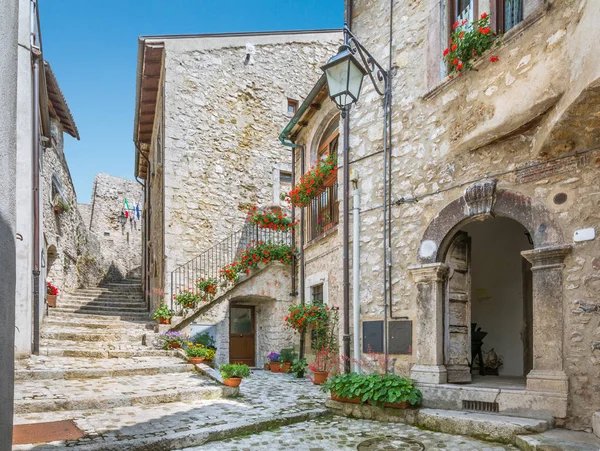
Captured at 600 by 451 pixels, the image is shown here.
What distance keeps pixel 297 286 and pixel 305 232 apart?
1.29 m

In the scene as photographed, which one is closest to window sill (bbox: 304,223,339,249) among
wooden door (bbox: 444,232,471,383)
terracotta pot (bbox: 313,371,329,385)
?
terracotta pot (bbox: 313,371,329,385)

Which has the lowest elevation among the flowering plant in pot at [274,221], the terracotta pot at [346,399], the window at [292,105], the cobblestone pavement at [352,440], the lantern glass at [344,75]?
the cobblestone pavement at [352,440]

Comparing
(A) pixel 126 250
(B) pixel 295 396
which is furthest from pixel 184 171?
(A) pixel 126 250

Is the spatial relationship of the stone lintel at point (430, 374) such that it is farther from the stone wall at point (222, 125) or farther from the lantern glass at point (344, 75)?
the stone wall at point (222, 125)

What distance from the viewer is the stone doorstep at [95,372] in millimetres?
6777

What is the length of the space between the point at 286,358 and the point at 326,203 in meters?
3.41

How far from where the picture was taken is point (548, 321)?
15.2 ft

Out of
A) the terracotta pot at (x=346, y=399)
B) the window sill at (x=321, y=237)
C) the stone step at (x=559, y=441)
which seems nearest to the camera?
the stone step at (x=559, y=441)

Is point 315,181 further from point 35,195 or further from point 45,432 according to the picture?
point 45,432

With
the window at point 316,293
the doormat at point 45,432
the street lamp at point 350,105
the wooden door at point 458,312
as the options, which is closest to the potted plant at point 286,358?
the window at point 316,293

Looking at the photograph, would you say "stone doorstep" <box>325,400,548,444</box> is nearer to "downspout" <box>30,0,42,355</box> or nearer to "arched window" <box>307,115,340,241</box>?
"arched window" <box>307,115,340,241</box>

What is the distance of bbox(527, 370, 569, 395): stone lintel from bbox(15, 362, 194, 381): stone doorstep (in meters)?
5.35

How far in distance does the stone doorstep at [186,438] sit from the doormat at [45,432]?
0.15m

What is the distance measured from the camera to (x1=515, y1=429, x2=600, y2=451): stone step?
Result: 3.87m
